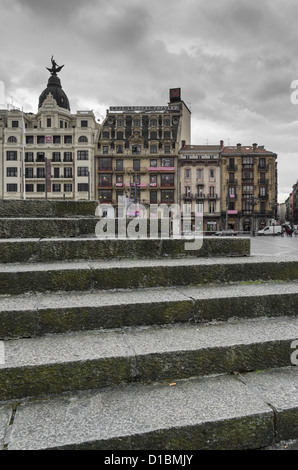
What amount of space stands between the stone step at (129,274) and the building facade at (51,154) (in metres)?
45.5

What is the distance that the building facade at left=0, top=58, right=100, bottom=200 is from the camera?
48750 millimetres

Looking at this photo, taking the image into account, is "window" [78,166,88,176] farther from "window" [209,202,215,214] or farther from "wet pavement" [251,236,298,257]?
"wet pavement" [251,236,298,257]

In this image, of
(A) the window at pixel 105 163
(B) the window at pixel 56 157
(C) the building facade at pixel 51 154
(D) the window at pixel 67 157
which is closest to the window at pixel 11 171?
(C) the building facade at pixel 51 154

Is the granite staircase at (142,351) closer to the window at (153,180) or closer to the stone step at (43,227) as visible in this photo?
the stone step at (43,227)

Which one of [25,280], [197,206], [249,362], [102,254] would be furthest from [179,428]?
[197,206]

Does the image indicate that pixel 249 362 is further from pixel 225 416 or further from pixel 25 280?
pixel 25 280

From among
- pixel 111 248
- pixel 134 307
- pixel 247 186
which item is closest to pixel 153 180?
pixel 247 186

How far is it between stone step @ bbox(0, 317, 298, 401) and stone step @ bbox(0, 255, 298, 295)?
2.22ft

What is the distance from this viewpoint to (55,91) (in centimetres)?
5375

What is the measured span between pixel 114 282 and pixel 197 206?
48.9 meters

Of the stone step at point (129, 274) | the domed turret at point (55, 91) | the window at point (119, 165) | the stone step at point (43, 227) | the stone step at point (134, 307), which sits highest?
the domed turret at point (55, 91)

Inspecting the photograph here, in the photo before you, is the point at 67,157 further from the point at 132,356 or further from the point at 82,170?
the point at 132,356

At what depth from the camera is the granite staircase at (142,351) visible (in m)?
1.96

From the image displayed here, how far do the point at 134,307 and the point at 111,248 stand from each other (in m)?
Answer: 1.29
